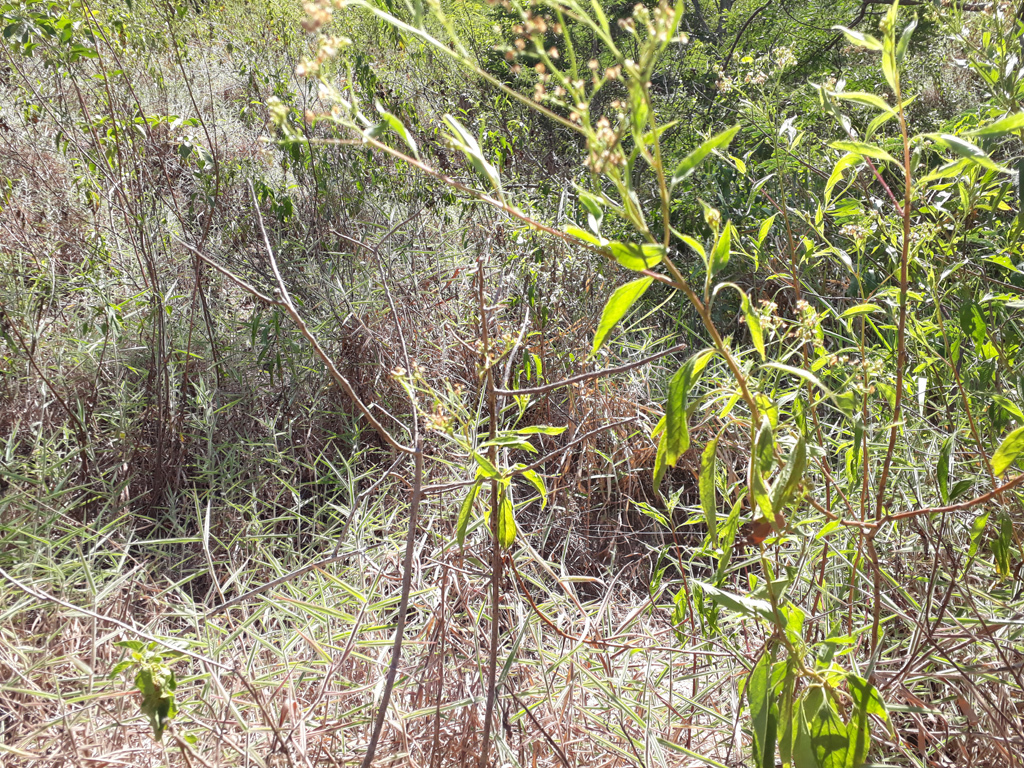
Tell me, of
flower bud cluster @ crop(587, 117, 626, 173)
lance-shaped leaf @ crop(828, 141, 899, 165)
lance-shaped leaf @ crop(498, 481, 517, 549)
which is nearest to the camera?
flower bud cluster @ crop(587, 117, 626, 173)

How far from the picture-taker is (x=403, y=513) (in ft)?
5.96

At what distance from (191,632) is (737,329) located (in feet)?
6.45

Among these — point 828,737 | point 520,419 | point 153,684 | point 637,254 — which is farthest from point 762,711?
point 520,419

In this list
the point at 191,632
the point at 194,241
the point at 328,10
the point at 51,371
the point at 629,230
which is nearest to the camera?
the point at 328,10

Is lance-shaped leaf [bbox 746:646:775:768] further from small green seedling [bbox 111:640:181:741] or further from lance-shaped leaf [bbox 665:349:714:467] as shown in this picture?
small green seedling [bbox 111:640:181:741]

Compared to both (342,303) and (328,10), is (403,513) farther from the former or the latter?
(328,10)

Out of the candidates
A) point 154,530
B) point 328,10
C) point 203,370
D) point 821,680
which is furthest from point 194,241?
point 821,680

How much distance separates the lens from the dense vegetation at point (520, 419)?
0.72 meters

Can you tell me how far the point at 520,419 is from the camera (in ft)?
6.70

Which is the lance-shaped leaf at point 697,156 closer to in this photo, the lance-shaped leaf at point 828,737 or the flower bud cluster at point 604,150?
the flower bud cluster at point 604,150

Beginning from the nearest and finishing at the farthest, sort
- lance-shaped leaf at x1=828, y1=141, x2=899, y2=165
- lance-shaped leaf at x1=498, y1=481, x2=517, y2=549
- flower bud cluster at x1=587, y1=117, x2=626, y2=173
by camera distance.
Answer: flower bud cluster at x1=587, y1=117, x2=626, y2=173 → lance-shaped leaf at x1=828, y1=141, x2=899, y2=165 → lance-shaped leaf at x1=498, y1=481, x2=517, y2=549

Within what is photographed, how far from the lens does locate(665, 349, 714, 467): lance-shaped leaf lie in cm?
58

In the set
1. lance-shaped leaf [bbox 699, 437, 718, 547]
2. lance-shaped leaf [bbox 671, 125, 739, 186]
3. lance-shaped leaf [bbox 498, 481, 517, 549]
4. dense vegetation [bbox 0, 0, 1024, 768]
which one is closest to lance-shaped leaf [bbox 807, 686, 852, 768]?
dense vegetation [bbox 0, 0, 1024, 768]

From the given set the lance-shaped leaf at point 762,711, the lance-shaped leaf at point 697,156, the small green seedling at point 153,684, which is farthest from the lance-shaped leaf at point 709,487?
the small green seedling at point 153,684
